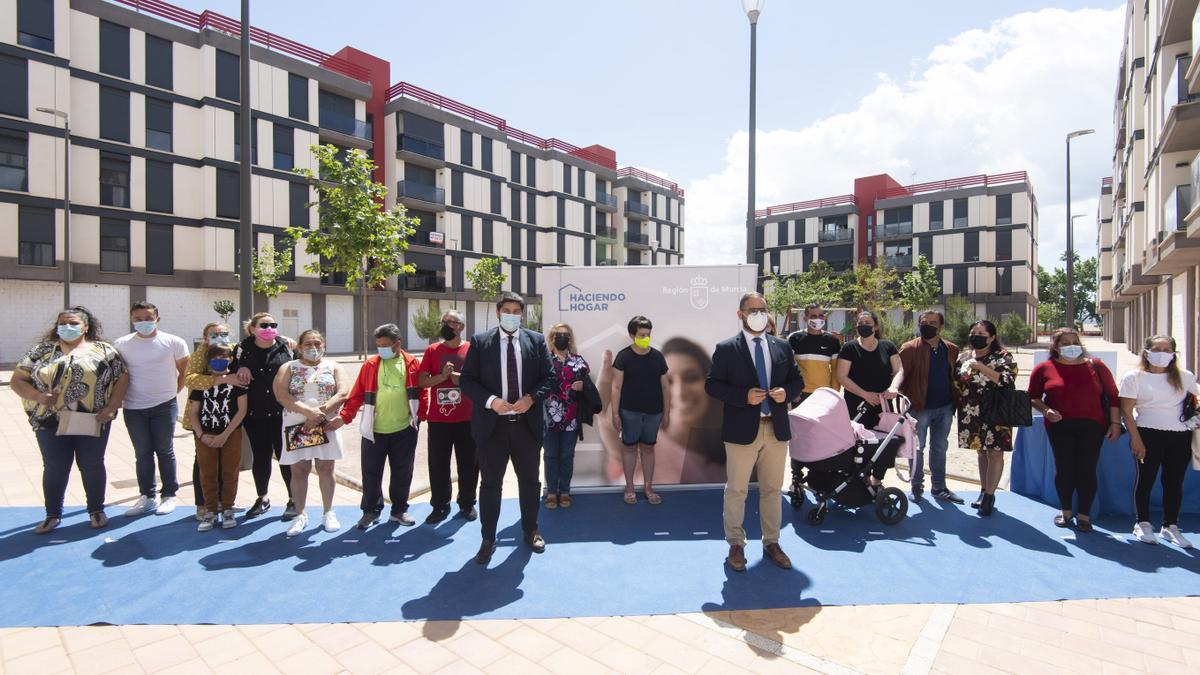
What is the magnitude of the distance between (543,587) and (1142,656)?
11.3 feet

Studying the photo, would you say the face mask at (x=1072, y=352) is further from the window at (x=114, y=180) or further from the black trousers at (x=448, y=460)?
the window at (x=114, y=180)

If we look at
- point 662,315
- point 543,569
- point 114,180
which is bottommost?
point 543,569

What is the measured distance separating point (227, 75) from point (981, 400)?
124 ft

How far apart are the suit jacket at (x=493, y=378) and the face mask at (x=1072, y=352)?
4545 millimetres

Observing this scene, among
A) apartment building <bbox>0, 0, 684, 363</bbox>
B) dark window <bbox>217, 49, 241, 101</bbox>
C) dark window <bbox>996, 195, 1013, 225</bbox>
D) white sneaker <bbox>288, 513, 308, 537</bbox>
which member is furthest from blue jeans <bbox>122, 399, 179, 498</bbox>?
dark window <bbox>996, 195, 1013, 225</bbox>

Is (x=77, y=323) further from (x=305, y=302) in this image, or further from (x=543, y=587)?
(x=305, y=302)

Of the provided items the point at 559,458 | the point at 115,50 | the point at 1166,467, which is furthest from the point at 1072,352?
the point at 115,50

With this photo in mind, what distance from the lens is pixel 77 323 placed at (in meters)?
5.31

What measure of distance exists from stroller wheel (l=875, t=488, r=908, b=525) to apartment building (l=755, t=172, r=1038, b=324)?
150 feet

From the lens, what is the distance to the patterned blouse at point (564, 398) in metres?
6.09

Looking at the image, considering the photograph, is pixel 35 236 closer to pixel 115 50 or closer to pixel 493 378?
pixel 115 50

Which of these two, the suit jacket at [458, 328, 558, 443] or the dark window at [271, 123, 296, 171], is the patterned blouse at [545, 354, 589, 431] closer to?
the suit jacket at [458, 328, 558, 443]

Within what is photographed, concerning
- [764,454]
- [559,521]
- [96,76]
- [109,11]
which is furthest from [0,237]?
[764,454]

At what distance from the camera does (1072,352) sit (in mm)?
5352
